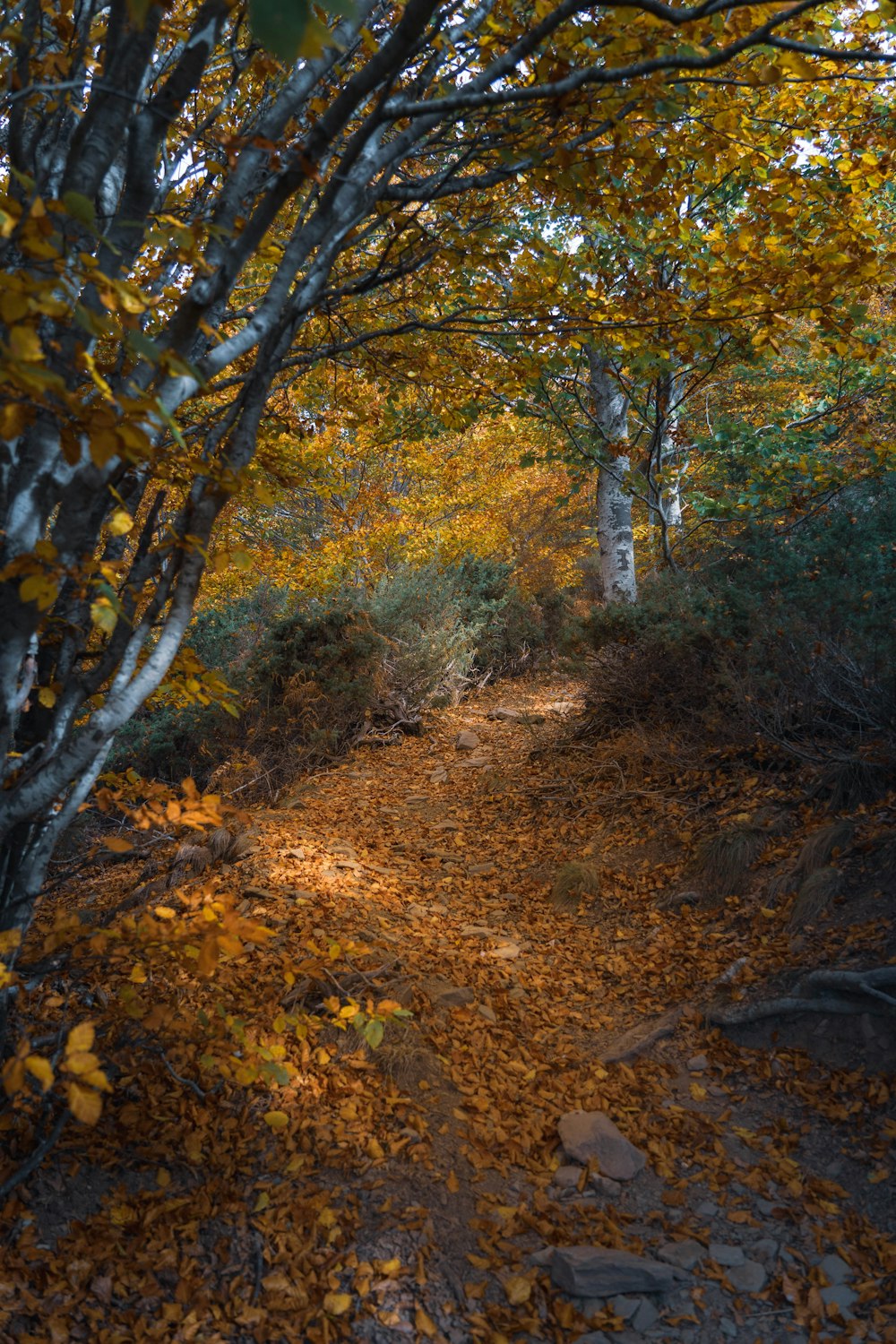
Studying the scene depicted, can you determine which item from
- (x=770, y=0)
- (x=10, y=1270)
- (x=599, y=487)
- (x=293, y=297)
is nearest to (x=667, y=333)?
(x=770, y=0)

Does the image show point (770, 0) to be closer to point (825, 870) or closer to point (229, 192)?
point (229, 192)

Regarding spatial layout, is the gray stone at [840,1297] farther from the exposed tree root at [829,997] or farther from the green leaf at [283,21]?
the green leaf at [283,21]

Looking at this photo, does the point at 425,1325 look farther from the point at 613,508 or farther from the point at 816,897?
the point at 613,508

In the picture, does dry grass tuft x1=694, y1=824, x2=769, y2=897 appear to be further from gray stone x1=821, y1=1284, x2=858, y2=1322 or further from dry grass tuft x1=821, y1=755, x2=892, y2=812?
gray stone x1=821, y1=1284, x2=858, y2=1322

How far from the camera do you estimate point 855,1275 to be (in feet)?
7.31

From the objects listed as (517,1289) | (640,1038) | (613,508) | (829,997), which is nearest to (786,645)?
(829,997)

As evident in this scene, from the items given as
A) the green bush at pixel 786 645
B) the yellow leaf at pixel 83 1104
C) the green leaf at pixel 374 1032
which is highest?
the green bush at pixel 786 645

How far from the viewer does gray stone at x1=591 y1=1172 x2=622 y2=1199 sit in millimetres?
2588

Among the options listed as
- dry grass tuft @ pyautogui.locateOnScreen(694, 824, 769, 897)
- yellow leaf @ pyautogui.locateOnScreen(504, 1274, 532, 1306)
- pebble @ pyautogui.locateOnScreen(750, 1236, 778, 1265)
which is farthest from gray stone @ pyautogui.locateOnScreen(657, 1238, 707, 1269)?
dry grass tuft @ pyautogui.locateOnScreen(694, 824, 769, 897)

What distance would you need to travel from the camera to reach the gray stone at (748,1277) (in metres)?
2.22

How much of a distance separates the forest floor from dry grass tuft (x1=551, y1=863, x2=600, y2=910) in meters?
0.13

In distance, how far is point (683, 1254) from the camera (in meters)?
2.34

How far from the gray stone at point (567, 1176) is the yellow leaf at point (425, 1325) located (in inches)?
25.7

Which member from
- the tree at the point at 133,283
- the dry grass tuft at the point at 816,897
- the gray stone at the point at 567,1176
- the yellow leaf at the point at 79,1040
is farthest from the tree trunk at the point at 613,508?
the yellow leaf at the point at 79,1040
